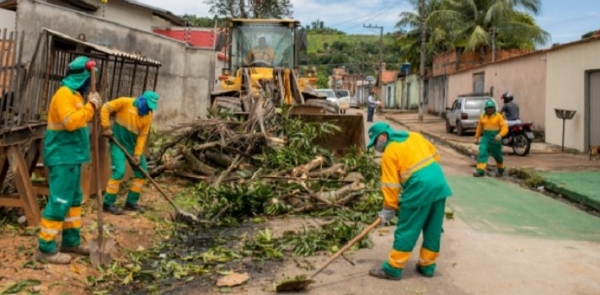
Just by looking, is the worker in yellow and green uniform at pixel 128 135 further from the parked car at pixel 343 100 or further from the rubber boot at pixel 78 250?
the parked car at pixel 343 100

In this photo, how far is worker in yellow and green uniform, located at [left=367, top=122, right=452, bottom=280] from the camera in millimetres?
5176

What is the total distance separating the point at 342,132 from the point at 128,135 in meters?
4.13

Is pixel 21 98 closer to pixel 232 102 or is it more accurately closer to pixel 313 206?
pixel 313 206

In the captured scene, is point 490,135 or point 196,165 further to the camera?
point 490,135

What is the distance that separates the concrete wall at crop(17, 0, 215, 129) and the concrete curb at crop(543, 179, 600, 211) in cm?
826

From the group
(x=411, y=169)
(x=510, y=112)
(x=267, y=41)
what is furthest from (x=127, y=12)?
(x=411, y=169)

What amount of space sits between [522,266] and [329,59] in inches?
3486

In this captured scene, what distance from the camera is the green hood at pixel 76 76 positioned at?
563 cm

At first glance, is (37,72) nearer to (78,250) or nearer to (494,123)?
(78,250)

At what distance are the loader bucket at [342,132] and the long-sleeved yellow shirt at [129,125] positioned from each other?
3.41 m

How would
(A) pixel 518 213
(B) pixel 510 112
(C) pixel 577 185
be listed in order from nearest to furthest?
1. (A) pixel 518 213
2. (C) pixel 577 185
3. (B) pixel 510 112

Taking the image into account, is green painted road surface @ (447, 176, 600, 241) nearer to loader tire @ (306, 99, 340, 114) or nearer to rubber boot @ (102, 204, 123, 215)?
loader tire @ (306, 99, 340, 114)

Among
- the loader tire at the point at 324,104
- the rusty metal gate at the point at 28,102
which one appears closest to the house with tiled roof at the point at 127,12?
the loader tire at the point at 324,104

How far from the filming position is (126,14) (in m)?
24.9
